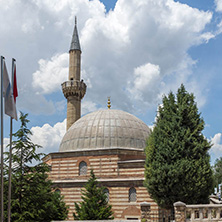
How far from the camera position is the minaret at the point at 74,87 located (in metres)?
34.2

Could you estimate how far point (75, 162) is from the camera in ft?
85.5

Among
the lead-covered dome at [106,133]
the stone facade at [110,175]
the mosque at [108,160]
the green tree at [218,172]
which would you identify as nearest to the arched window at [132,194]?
the mosque at [108,160]

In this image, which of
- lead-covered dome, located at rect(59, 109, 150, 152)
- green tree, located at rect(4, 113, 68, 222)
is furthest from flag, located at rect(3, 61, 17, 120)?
lead-covered dome, located at rect(59, 109, 150, 152)

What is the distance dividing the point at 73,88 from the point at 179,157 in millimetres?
18991

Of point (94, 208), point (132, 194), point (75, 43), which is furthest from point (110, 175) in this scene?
point (75, 43)

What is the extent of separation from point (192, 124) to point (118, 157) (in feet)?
26.6

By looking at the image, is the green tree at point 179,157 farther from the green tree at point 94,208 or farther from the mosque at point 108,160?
the mosque at point 108,160

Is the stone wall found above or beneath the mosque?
beneath

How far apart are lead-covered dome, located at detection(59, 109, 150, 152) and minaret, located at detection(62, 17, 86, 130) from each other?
519 centimetres

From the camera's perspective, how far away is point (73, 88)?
34.3m

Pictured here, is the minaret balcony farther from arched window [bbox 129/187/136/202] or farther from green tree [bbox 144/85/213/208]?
green tree [bbox 144/85/213/208]

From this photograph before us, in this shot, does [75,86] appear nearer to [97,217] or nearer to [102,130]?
[102,130]

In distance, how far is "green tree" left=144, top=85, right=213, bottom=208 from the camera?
17500 mm

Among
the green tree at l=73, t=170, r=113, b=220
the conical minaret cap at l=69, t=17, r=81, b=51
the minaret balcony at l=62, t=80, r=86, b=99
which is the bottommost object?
the green tree at l=73, t=170, r=113, b=220
